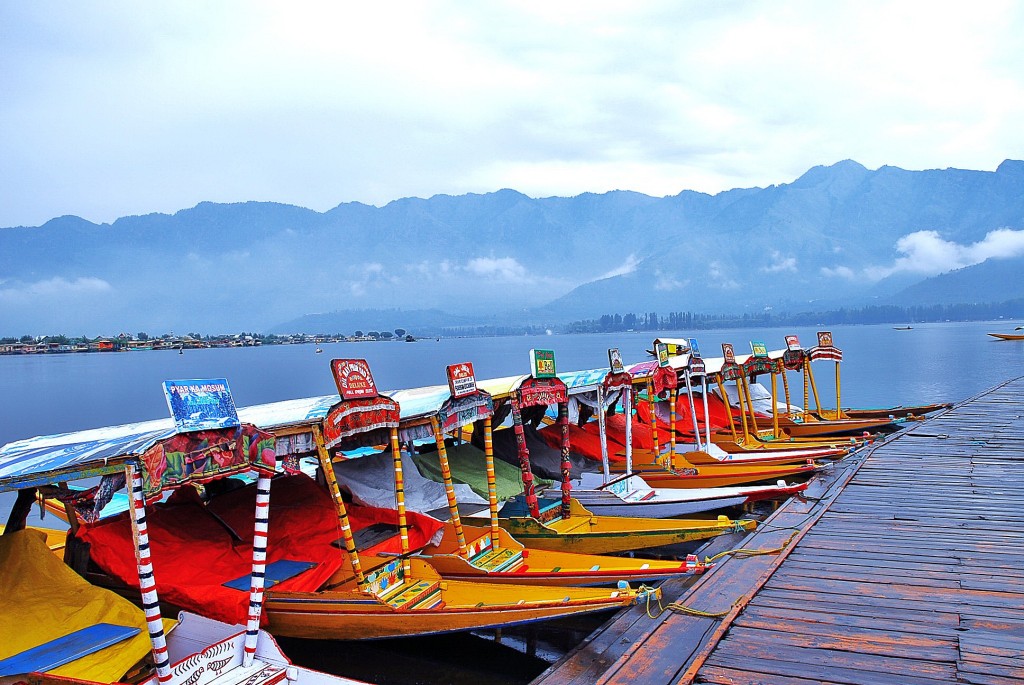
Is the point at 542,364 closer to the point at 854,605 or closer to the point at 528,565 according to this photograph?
the point at 528,565

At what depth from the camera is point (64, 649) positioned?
8.38 metres

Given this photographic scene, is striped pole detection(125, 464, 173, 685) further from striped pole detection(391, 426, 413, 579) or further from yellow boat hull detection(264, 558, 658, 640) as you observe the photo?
striped pole detection(391, 426, 413, 579)

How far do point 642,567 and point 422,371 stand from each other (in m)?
105

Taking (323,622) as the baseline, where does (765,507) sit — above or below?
below

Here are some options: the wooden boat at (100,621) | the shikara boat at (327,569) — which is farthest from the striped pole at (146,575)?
the shikara boat at (327,569)

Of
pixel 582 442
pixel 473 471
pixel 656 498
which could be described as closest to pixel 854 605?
pixel 656 498

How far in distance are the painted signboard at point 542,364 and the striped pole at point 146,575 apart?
772 cm

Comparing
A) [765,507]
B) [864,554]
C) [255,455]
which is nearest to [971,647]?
[864,554]

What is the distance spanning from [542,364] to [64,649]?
8.60m

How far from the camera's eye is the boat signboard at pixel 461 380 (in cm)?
1232

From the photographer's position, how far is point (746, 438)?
23047mm

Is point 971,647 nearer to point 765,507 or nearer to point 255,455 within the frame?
point 255,455

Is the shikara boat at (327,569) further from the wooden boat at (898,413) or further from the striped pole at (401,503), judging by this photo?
the wooden boat at (898,413)

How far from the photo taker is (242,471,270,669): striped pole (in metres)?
8.07
